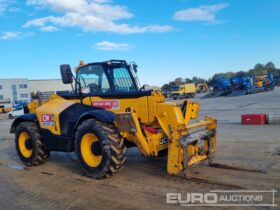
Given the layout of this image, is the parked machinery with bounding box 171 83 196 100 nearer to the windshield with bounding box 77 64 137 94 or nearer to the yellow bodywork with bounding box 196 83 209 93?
the yellow bodywork with bounding box 196 83 209 93

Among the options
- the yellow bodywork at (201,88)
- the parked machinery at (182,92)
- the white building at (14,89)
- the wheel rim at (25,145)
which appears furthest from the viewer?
the white building at (14,89)

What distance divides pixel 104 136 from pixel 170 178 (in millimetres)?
1559

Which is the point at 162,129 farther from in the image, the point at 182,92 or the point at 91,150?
the point at 182,92

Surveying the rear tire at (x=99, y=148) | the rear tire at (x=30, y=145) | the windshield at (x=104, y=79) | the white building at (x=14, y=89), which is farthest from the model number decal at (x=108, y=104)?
the white building at (x=14, y=89)

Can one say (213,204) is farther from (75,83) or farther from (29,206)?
(75,83)

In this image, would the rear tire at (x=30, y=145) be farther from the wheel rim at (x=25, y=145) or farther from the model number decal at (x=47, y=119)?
the model number decal at (x=47, y=119)

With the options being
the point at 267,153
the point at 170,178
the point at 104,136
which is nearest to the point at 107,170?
the point at 104,136

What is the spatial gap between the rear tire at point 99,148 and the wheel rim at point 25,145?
90.4 inches

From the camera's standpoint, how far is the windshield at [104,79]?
7.92 metres

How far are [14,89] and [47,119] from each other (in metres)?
96.1

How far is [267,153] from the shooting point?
28.1ft

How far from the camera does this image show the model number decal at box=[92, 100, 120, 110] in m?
7.55

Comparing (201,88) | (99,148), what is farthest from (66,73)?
(201,88)

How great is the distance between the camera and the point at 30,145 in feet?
29.4
